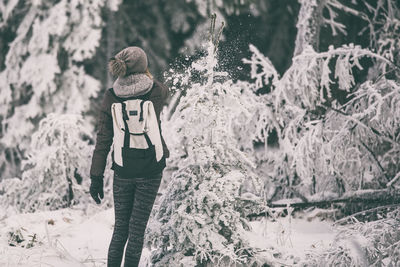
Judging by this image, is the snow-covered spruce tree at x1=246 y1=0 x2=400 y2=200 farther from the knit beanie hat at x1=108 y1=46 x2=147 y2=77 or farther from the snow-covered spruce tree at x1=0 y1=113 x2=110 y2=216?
the snow-covered spruce tree at x1=0 y1=113 x2=110 y2=216

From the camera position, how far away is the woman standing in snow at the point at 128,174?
3301mm

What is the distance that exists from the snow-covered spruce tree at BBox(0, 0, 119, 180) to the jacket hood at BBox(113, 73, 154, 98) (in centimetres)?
586

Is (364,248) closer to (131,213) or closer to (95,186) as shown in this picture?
(131,213)

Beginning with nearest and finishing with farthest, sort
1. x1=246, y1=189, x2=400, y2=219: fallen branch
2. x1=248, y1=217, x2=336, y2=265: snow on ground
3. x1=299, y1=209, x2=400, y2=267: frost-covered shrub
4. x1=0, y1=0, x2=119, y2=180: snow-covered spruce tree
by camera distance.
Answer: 1. x1=299, y1=209, x2=400, y2=267: frost-covered shrub
2. x1=248, y1=217, x2=336, y2=265: snow on ground
3. x1=246, y1=189, x2=400, y2=219: fallen branch
4. x1=0, y1=0, x2=119, y2=180: snow-covered spruce tree

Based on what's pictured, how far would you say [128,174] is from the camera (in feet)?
11.0

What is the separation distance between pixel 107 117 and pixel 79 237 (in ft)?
7.06

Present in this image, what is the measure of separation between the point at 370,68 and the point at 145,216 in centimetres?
439

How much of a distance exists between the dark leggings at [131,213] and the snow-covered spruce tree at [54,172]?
3014 millimetres

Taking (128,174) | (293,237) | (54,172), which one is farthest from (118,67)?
(54,172)

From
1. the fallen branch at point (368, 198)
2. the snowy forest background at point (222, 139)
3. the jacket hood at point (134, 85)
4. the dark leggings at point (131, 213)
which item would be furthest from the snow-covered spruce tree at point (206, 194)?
the fallen branch at point (368, 198)

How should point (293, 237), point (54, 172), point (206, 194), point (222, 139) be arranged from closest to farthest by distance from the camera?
point (206, 194) → point (222, 139) → point (293, 237) → point (54, 172)

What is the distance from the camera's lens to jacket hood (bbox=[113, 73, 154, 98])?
10.8ft

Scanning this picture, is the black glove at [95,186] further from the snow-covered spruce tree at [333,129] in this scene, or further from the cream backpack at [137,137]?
the snow-covered spruce tree at [333,129]

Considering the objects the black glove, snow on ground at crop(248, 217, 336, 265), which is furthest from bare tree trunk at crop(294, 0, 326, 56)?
the black glove
